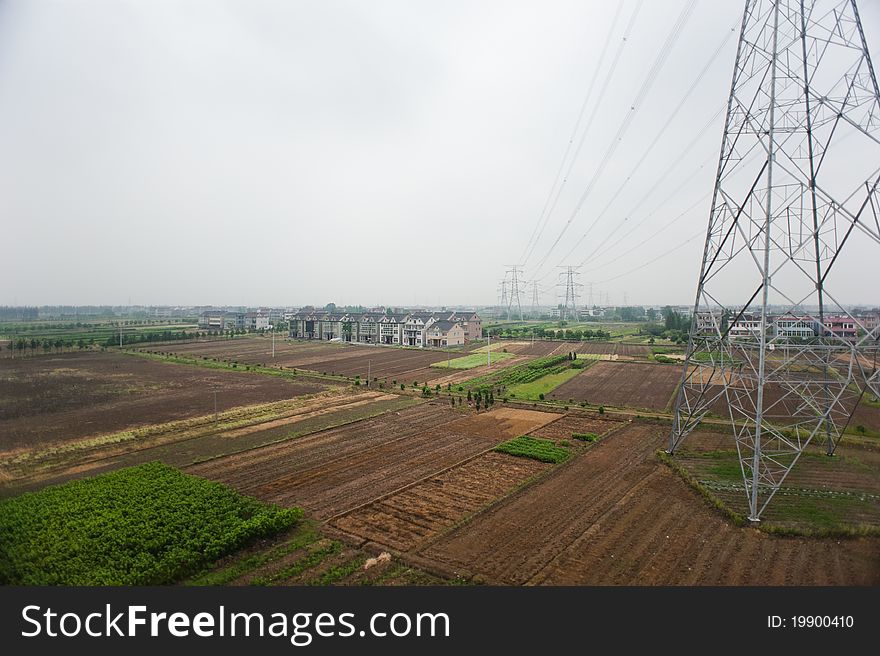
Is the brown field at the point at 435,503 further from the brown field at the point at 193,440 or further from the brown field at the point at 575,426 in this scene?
the brown field at the point at 193,440

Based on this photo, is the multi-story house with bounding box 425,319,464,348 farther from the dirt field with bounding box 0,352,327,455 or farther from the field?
the dirt field with bounding box 0,352,327,455

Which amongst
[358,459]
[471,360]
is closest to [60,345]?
[471,360]

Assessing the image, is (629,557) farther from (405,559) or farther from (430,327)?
(430,327)

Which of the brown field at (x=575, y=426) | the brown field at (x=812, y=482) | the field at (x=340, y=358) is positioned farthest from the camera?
the field at (x=340, y=358)

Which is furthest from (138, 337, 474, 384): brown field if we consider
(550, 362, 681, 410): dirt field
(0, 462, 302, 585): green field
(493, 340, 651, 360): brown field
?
(0, 462, 302, 585): green field

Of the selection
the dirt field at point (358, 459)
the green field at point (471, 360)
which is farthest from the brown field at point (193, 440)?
the green field at point (471, 360)

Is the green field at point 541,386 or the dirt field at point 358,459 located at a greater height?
the green field at point 541,386

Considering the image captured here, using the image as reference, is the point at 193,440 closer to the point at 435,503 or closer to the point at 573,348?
the point at 435,503
